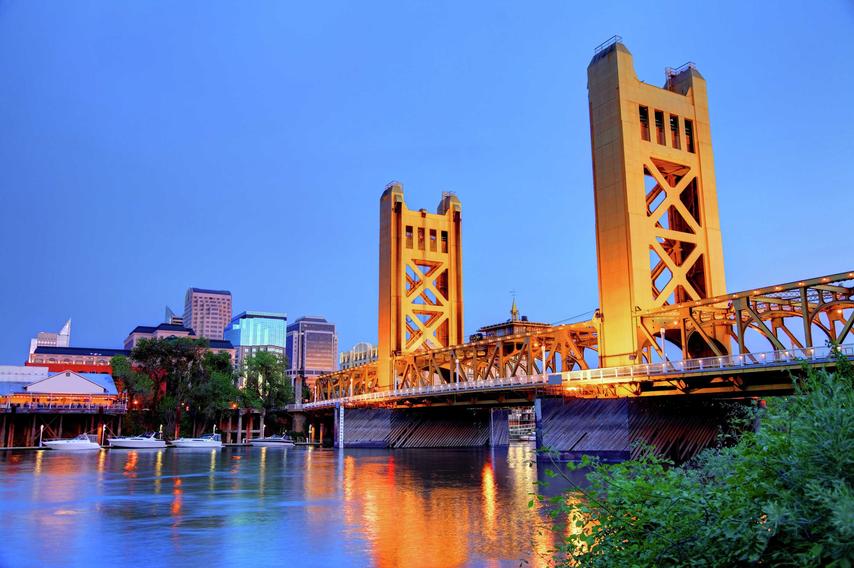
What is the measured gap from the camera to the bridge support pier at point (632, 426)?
147 ft

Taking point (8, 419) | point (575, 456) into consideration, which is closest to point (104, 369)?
point (8, 419)

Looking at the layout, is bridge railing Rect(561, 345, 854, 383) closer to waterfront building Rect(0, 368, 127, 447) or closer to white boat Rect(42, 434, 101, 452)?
white boat Rect(42, 434, 101, 452)

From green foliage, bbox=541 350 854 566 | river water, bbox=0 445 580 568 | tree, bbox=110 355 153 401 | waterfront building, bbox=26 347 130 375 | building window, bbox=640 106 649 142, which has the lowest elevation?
river water, bbox=0 445 580 568

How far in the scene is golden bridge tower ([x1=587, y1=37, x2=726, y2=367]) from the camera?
51094 millimetres

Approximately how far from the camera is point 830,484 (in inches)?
232

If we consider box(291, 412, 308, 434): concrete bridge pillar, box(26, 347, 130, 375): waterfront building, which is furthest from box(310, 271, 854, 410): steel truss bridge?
box(26, 347, 130, 375): waterfront building

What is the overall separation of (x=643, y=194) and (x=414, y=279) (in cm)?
4734

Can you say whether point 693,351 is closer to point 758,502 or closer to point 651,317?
point 651,317

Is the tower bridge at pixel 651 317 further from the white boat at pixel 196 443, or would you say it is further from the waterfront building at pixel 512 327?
the waterfront building at pixel 512 327

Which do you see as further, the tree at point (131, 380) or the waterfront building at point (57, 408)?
the tree at point (131, 380)

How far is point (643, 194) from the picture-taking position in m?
53.0

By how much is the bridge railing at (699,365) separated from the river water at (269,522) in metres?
12.3

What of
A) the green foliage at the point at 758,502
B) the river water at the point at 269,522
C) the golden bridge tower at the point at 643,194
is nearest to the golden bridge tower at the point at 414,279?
the golden bridge tower at the point at 643,194

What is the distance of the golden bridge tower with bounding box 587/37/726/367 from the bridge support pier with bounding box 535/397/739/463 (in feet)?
13.4
